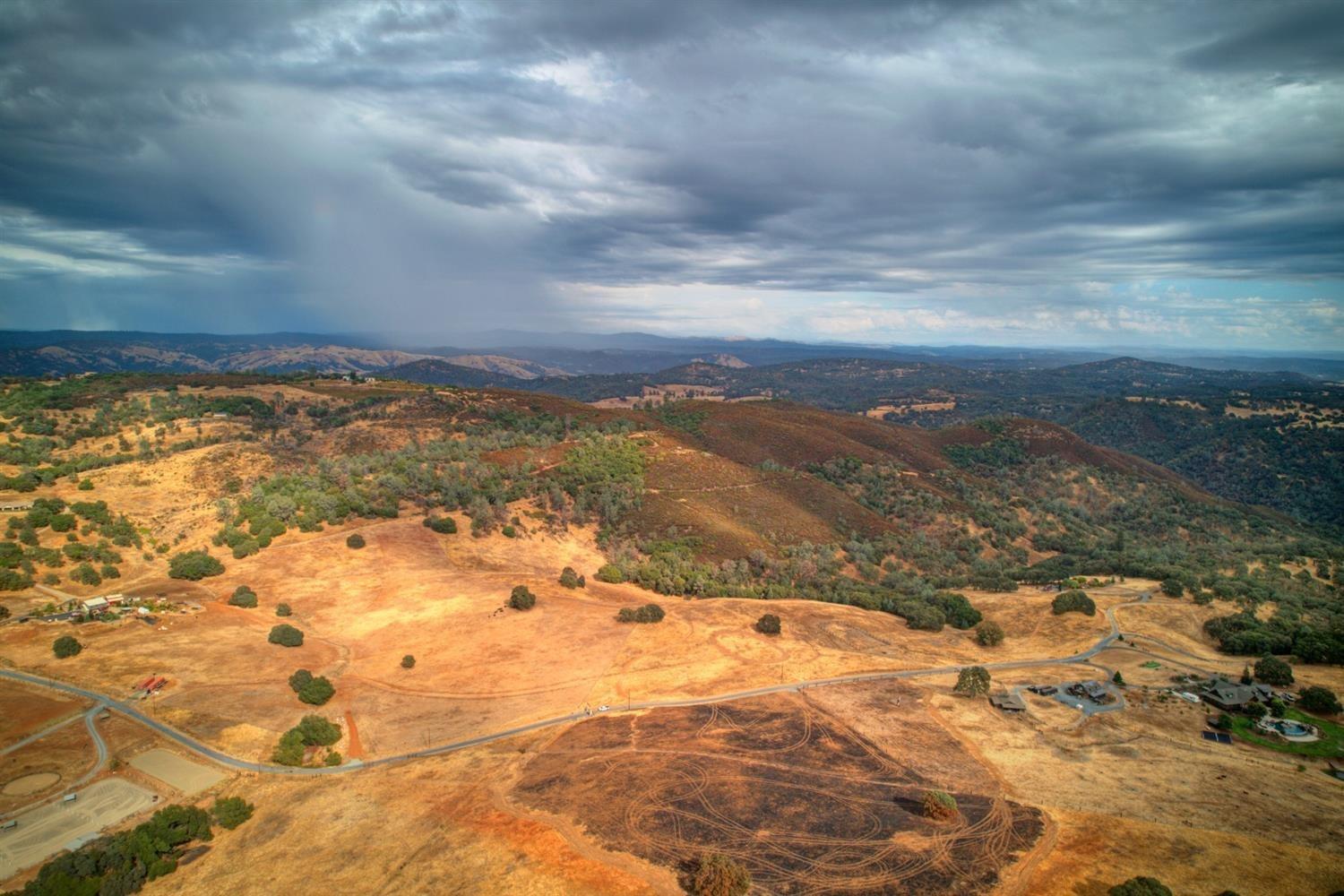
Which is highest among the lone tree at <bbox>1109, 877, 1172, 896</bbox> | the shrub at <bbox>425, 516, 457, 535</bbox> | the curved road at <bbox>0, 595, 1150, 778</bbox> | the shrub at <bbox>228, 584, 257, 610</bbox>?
the shrub at <bbox>425, 516, 457, 535</bbox>

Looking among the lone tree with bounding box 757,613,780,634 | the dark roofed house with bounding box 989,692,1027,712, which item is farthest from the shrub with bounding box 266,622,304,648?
the dark roofed house with bounding box 989,692,1027,712

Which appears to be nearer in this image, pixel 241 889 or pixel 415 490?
pixel 241 889

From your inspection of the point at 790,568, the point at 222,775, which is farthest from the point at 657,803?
the point at 790,568

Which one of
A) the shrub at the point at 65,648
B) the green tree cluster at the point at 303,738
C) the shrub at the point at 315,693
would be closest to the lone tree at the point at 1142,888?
the green tree cluster at the point at 303,738

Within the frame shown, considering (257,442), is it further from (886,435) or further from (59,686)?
(886,435)

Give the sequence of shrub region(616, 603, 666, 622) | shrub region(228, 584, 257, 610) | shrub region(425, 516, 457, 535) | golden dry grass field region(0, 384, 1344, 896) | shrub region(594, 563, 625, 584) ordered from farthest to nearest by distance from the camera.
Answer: shrub region(425, 516, 457, 535) → shrub region(594, 563, 625, 584) → shrub region(616, 603, 666, 622) → shrub region(228, 584, 257, 610) → golden dry grass field region(0, 384, 1344, 896)

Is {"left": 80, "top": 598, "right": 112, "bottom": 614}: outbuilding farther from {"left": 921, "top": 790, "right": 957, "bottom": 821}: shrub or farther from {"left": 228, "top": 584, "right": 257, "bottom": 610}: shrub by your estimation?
{"left": 921, "top": 790, "right": 957, "bottom": 821}: shrub
